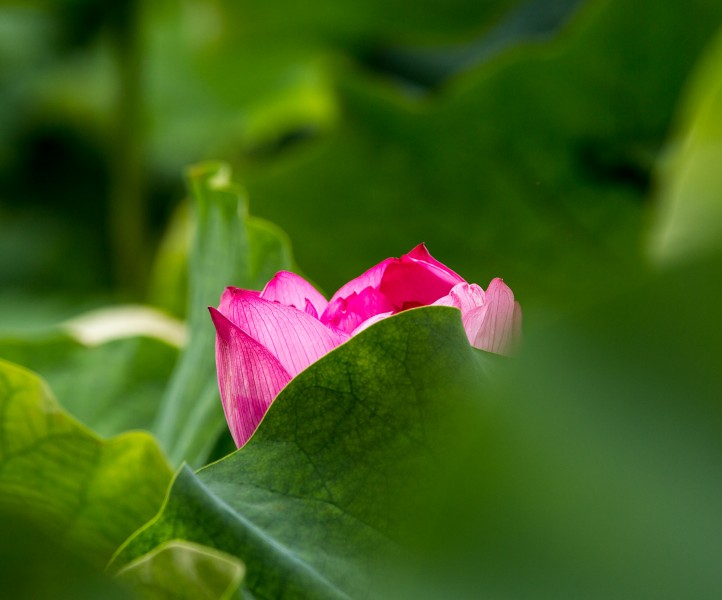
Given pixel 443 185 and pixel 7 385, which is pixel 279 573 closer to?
pixel 7 385

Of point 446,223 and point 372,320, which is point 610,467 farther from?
point 446,223

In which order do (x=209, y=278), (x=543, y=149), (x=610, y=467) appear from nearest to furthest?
1. (x=610, y=467)
2. (x=209, y=278)
3. (x=543, y=149)

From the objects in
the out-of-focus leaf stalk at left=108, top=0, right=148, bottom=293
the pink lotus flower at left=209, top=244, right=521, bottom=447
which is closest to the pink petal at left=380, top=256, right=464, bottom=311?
the pink lotus flower at left=209, top=244, right=521, bottom=447

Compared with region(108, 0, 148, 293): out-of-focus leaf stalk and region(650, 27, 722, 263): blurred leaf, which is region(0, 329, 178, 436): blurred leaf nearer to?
region(650, 27, 722, 263): blurred leaf

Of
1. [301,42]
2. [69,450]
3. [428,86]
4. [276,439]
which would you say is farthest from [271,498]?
[301,42]

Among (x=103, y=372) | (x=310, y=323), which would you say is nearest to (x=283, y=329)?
(x=310, y=323)
